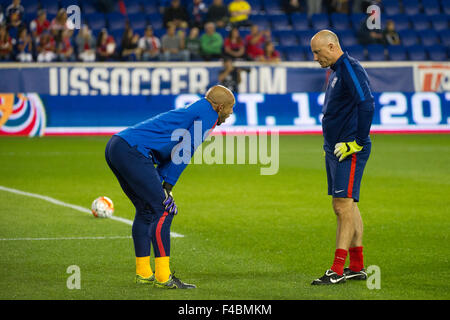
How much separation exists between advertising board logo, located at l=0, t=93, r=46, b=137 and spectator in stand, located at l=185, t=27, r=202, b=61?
221 inches

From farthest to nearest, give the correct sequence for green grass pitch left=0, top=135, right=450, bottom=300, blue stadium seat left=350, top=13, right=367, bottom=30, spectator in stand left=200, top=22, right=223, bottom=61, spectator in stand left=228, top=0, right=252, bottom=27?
blue stadium seat left=350, top=13, right=367, bottom=30 < spectator in stand left=228, top=0, right=252, bottom=27 < spectator in stand left=200, top=22, right=223, bottom=61 < green grass pitch left=0, top=135, right=450, bottom=300

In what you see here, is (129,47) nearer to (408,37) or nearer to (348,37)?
(348,37)

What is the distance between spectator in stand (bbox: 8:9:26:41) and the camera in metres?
24.6

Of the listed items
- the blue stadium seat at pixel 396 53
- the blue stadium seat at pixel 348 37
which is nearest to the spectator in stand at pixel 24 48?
the blue stadium seat at pixel 348 37

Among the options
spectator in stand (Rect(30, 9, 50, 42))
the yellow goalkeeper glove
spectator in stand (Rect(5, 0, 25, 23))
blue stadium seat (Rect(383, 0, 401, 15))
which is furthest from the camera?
blue stadium seat (Rect(383, 0, 401, 15))

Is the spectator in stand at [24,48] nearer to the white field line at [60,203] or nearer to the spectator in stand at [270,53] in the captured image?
the spectator in stand at [270,53]

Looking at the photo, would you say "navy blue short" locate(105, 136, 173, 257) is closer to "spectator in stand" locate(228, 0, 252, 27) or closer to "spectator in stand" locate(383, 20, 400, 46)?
"spectator in stand" locate(228, 0, 252, 27)

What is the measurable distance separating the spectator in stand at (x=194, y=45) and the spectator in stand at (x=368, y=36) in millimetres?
5849

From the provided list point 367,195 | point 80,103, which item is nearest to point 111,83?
point 80,103

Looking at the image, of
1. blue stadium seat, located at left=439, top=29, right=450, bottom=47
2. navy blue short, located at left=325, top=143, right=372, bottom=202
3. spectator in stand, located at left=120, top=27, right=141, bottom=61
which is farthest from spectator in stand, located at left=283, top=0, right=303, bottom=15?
navy blue short, located at left=325, top=143, right=372, bottom=202

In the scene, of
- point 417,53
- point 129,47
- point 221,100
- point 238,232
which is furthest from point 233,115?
point 221,100

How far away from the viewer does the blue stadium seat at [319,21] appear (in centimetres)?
2819

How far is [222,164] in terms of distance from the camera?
1730 centimetres
